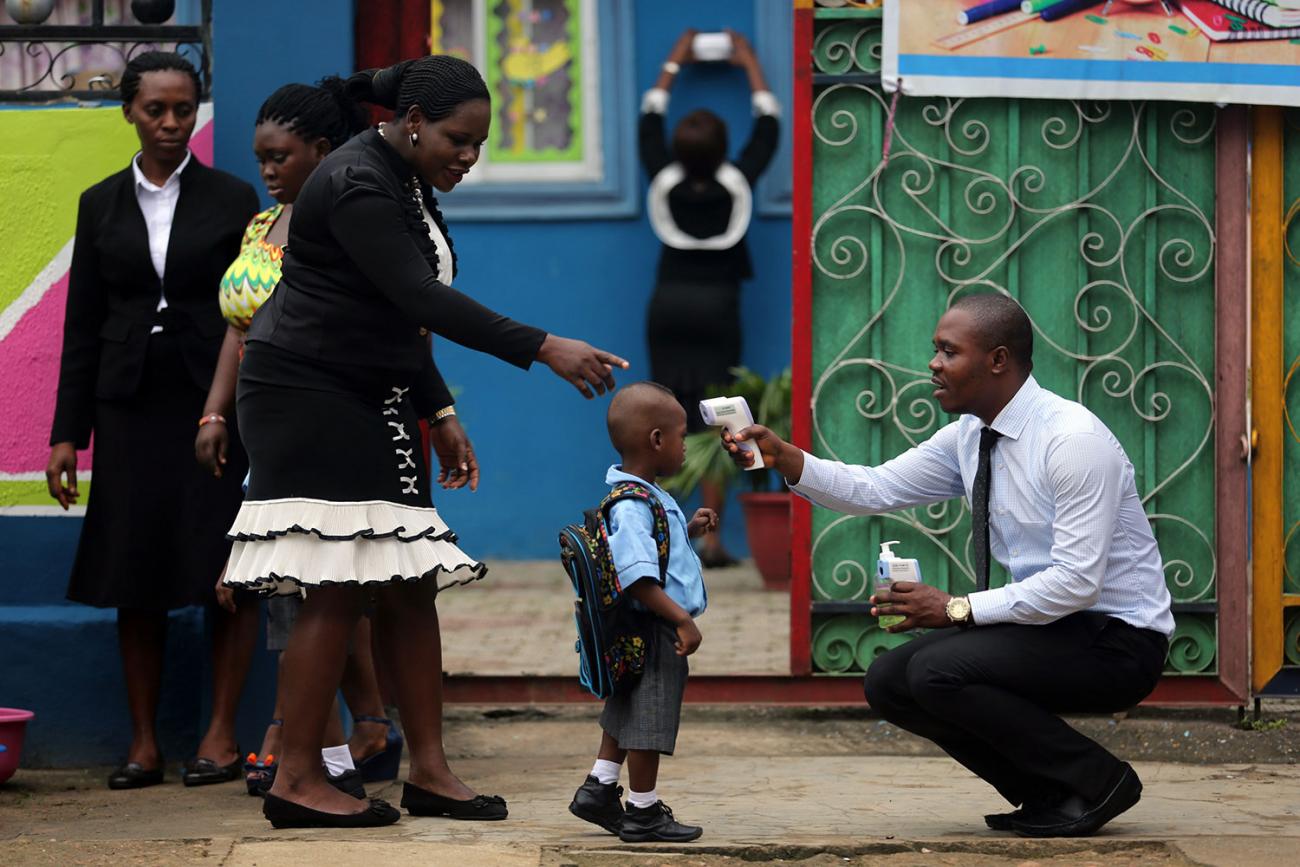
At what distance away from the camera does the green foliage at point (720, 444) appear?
965 centimetres

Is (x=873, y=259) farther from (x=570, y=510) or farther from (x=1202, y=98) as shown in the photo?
(x=570, y=510)

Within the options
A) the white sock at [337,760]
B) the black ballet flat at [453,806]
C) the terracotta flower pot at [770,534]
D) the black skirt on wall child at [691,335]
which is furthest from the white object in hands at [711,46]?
the black ballet flat at [453,806]

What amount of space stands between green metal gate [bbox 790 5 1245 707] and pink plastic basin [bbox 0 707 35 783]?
2.46 meters

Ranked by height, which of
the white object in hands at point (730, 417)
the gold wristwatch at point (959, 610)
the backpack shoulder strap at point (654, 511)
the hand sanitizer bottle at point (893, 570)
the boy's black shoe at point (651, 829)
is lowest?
the boy's black shoe at point (651, 829)

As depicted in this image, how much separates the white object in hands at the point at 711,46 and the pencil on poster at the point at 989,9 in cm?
454

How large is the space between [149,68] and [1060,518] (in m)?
2.85

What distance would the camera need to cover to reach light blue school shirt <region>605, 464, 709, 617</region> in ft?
14.1

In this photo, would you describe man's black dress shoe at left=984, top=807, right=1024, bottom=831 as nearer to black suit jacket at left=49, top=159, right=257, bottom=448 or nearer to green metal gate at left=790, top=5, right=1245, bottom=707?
green metal gate at left=790, top=5, right=1245, bottom=707

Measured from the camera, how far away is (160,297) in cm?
549

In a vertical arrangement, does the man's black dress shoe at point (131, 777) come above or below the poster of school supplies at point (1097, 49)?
below

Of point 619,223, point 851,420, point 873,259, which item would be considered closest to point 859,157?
point 873,259

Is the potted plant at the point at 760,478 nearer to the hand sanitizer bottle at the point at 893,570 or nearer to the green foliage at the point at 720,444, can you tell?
the green foliage at the point at 720,444

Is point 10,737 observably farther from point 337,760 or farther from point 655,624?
point 655,624

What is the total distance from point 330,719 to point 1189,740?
261cm
